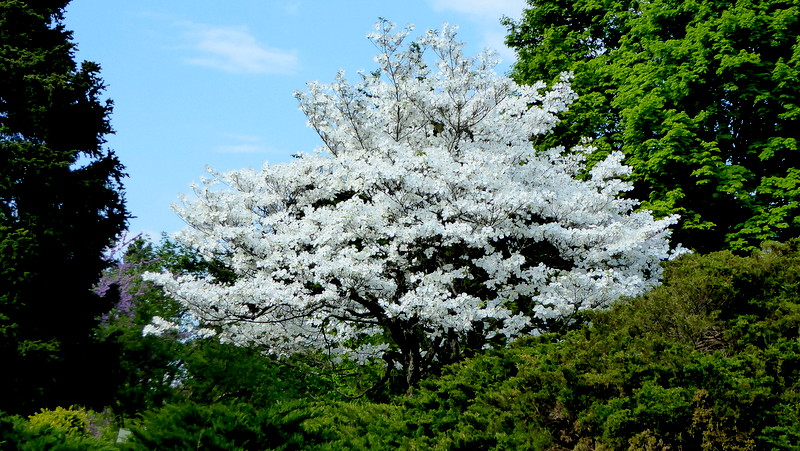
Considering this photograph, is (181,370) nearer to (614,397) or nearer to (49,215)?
(49,215)

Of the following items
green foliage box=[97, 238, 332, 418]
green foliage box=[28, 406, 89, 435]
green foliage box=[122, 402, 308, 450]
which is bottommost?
green foliage box=[122, 402, 308, 450]

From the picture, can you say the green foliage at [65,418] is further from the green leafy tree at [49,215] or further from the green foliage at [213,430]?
the green foliage at [213,430]

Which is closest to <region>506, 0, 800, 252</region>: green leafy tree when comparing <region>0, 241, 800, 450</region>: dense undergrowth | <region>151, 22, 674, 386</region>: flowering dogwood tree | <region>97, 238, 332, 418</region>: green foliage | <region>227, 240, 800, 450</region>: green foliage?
<region>151, 22, 674, 386</region>: flowering dogwood tree

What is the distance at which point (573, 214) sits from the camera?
35.3ft

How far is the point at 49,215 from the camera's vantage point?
12234 mm

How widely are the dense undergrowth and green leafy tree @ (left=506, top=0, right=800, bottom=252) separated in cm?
724

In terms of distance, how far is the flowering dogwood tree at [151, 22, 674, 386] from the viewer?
1008 cm

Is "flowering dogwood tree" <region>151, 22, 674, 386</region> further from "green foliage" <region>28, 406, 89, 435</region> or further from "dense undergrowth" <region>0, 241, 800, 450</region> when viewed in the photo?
"green foliage" <region>28, 406, 89, 435</region>

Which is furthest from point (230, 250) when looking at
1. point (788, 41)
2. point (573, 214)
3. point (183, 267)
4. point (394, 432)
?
point (788, 41)

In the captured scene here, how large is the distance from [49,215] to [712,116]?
50.5 feet

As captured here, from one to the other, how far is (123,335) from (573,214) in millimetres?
8744

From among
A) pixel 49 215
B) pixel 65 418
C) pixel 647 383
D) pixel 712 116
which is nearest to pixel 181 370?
pixel 65 418

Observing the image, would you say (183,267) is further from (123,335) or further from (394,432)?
(394,432)

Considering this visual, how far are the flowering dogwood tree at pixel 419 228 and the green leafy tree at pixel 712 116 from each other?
4254mm
